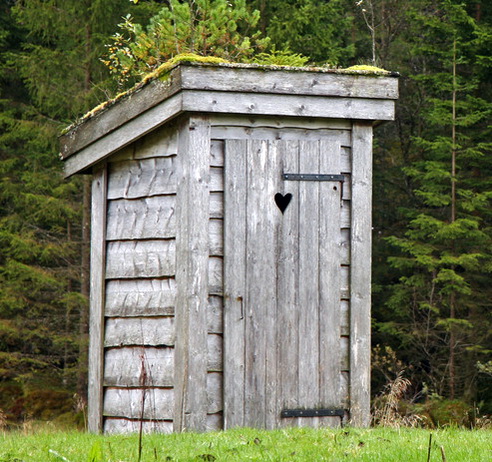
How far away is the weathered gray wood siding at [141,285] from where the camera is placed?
23.0 feet

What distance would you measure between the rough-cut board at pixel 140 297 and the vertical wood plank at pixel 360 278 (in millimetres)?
1527

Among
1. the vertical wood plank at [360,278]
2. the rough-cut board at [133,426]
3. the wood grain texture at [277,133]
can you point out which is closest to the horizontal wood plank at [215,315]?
the rough-cut board at [133,426]

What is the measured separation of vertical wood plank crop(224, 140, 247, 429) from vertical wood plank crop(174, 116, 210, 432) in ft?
0.61

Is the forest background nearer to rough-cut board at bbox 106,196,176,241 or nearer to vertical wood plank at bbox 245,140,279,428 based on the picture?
rough-cut board at bbox 106,196,176,241

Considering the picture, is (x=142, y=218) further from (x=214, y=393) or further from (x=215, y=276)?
(x=214, y=393)

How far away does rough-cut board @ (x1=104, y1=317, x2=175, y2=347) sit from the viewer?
7.02 meters

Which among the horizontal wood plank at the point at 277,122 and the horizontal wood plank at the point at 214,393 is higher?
the horizontal wood plank at the point at 277,122

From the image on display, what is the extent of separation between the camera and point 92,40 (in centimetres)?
1880

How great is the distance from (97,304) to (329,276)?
7.18 ft

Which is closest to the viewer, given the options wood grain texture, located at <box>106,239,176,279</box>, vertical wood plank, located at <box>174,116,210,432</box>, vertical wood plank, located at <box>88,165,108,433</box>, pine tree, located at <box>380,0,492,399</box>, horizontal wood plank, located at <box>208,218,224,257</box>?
vertical wood plank, located at <box>174,116,210,432</box>

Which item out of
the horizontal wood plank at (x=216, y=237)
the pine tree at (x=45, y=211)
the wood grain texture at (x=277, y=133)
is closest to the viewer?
the horizontal wood plank at (x=216, y=237)

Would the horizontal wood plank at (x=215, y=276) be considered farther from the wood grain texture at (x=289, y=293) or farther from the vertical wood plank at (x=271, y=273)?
the wood grain texture at (x=289, y=293)

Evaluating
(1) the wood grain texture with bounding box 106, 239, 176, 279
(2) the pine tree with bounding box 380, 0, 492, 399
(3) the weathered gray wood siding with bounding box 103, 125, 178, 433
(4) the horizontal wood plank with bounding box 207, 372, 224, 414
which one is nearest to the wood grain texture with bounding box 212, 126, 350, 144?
(3) the weathered gray wood siding with bounding box 103, 125, 178, 433

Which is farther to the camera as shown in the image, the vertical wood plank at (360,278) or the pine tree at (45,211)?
the pine tree at (45,211)
